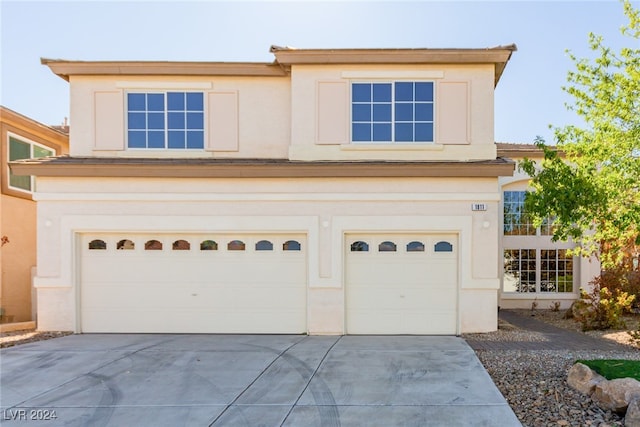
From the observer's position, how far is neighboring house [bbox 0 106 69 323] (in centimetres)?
1292

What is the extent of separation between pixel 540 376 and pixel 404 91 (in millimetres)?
6917

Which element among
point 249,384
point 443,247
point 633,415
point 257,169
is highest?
point 257,169

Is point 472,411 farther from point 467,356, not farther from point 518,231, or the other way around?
point 518,231

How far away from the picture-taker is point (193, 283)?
9930 mm

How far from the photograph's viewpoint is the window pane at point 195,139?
1069cm

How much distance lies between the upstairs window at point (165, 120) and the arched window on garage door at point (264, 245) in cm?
311

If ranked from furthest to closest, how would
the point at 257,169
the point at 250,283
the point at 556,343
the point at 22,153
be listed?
the point at 22,153 → the point at 250,283 → the point at 257,169 → the point at 556,343

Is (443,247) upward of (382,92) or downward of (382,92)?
downward

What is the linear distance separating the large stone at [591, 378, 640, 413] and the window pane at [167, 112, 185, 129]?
1015 cm

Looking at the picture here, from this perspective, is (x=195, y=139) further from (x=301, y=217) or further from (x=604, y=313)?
(x=604, y=313)

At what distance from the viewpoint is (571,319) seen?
1177 centimetres

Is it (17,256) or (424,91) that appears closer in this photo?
(424,91)

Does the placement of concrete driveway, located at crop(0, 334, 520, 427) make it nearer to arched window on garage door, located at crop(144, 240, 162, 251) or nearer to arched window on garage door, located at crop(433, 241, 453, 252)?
arched window on garage door, located at crop(433, 241, 453, 252)

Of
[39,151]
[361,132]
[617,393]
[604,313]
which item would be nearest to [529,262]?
[604,313]
